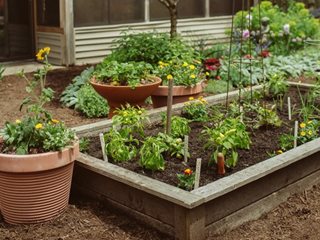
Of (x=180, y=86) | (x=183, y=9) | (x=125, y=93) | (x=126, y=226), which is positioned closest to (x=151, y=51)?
(x=180, y=86)

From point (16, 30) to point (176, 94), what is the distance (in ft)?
19.5

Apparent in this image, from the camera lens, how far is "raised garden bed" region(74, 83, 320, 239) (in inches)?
146

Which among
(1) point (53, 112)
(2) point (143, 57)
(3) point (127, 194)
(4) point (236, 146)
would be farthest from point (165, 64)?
(3) point (127, 194)

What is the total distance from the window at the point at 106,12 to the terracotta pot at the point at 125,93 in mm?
5398

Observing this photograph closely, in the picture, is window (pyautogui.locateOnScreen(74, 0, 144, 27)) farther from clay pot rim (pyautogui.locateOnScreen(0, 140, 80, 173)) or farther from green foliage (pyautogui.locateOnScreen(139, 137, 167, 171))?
clay pot rim (pyautogui.locateOnScreen(0, 140, 80, 173))

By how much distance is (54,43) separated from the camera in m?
A: 11.2

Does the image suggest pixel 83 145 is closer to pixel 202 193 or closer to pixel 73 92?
pixel 202 193

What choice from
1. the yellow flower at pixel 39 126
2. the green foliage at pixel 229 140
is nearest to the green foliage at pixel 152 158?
the green foliage at pixel 229 140

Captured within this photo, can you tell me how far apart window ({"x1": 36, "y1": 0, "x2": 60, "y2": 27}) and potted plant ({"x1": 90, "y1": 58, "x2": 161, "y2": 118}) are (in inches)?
204

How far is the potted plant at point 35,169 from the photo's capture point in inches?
154

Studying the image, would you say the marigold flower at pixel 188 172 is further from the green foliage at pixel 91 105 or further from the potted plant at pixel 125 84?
the green foliage at pixel 91 105

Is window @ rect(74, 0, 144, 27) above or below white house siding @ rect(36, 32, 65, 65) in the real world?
above

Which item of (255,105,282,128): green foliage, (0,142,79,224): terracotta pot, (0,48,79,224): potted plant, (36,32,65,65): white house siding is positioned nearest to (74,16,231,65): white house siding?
(36,32,65,65): white house siding

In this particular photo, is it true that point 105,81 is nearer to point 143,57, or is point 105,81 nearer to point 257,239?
point 143,57
